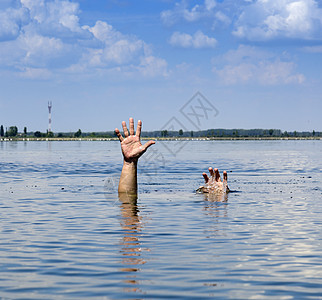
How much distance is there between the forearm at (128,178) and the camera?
1126 inches

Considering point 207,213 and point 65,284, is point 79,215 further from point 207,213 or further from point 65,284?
point 65,284

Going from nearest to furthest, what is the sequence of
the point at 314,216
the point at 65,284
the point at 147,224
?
the point at 65,284 → the point at 147,224 → the point at 314,216

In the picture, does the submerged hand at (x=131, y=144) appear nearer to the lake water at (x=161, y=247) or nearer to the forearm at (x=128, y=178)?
the forearm at (x=128, y=178)

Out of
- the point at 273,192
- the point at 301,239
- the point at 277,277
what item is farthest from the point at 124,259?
the point at 273,192

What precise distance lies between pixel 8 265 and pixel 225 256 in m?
5.29

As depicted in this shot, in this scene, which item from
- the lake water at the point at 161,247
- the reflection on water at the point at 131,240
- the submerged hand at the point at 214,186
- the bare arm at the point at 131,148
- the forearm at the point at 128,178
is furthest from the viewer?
the submerged hand at the point at 214,186

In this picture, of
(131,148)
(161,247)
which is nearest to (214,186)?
(131,148)

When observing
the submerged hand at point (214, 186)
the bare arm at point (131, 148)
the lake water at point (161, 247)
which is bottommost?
the lake water at point (161, 247)

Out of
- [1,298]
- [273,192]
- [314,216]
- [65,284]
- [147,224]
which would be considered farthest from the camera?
[273,192]

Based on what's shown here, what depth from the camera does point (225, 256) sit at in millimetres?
16141

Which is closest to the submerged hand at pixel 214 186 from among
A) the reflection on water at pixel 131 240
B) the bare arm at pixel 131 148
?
the bare arm at pixel 131 148

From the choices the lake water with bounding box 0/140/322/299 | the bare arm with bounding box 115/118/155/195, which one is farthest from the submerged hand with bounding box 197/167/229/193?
the bare arm with bounding box 115/118/155/195

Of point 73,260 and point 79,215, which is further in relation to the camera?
point 79,215

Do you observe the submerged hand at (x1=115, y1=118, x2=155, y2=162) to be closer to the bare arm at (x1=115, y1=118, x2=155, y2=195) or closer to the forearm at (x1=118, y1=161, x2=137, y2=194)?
the bare arm at (x1=115, y1=118, x2=155, y2=195)
